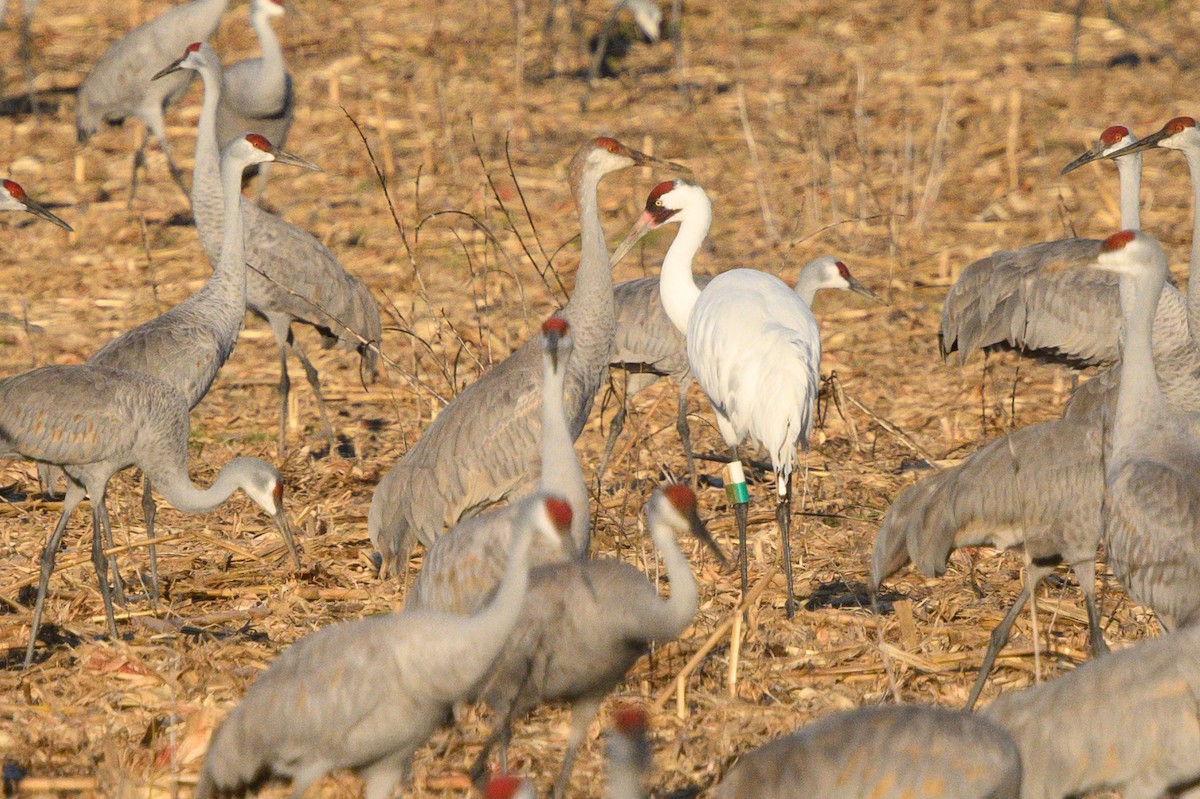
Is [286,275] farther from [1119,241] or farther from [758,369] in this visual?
[1119,241]

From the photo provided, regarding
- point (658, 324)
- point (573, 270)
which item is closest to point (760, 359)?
point (658, 324)

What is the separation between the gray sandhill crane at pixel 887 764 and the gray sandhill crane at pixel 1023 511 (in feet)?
5.81

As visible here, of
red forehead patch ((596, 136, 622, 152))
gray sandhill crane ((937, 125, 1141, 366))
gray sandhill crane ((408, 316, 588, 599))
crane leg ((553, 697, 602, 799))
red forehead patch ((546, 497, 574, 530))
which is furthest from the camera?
gray sandhill crane ((937, 125, 1141, 366))

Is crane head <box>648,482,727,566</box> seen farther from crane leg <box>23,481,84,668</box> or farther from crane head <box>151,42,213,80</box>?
crane head <box>151,42,213,80</box>

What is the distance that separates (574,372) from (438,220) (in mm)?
4890

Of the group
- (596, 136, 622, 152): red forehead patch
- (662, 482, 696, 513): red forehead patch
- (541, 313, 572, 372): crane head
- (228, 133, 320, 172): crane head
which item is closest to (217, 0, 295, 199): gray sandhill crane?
(228, 133, 320, 172): crane head

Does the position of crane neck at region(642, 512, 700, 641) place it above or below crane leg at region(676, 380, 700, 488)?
above

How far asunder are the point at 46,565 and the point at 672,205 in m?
3.24

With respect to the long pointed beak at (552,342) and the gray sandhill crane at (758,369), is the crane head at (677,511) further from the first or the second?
the gray sandhill crane at (758,369)

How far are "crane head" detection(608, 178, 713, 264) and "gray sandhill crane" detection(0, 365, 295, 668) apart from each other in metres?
2.28

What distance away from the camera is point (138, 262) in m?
10.8

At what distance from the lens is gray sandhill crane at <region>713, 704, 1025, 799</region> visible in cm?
360

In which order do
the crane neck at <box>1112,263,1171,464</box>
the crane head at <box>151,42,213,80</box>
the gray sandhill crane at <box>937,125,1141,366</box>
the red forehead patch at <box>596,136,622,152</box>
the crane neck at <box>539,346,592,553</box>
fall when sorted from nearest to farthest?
the crane neck at <box>539,346,592,553</box>
the crane neck at <box>1112,263,1171,464</box>
the red forehead patch at <box>596,136,622,152</box>
the gray sandhill crane at <box>937,125,1141,366</box>
the crane head at <box>151,42,213,80</box>

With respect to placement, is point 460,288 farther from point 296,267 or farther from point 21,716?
point 21,716
